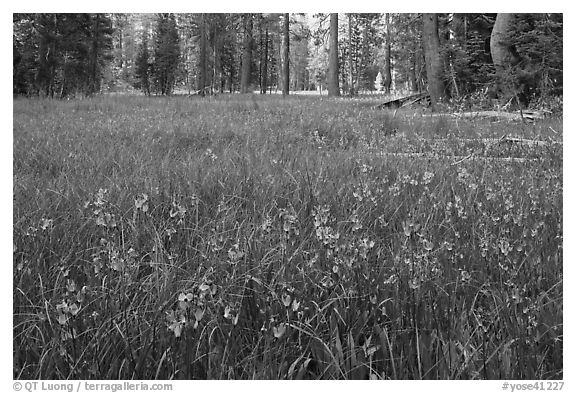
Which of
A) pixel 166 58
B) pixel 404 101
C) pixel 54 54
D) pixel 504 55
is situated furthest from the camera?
pixel 166 58

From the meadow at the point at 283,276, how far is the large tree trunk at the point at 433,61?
9.34m

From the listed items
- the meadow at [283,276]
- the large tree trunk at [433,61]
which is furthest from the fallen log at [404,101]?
the meadow at [283,276]

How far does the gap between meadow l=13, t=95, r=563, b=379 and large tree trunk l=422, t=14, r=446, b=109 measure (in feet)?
30.6

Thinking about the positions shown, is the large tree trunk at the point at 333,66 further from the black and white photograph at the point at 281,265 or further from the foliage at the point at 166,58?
the black and white photograph at the point at 281,265

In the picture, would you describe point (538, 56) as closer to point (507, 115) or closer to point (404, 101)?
point (507, 115)

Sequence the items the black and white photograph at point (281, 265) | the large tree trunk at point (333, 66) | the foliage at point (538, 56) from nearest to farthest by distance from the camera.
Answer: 1. the black and white photograph at point (281, 265)
2. the foliage at point (538, 56)
3. the large tree trunk at point (333, 66)

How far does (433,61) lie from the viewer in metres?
13.0

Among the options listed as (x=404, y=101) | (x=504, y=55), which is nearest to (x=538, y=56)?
(x=504, y=55)

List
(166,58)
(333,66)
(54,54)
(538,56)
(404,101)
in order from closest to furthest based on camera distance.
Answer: (538,56) < (404,101) < (54,54) < (333,66) < (166,58)

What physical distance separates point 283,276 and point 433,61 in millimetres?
12389

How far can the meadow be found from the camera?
1438 millimetres

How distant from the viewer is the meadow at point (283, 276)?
56.6 inches

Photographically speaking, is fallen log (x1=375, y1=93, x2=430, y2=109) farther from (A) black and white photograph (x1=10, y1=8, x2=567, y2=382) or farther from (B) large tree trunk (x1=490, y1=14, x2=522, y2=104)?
(A) black and white photograph (x1=10, y1=8, x2=567, y2=382)

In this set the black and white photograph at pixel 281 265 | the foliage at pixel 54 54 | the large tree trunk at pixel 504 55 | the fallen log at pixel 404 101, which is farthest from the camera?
the fallen log at pixel 404 101
